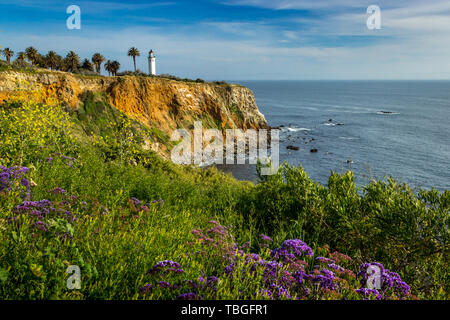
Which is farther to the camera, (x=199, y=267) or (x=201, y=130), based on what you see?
(x=201, y=130)

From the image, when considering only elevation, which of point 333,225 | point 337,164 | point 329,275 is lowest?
point 337,164

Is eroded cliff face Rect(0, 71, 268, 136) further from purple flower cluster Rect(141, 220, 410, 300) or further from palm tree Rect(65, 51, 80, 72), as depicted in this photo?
purple flower cluster Rect(141, 220, 410, 300)

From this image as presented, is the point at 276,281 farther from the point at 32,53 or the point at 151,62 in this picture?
the point at 151,62

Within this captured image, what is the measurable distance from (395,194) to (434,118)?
107468 mm

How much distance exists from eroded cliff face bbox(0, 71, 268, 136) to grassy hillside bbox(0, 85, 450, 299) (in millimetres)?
34002

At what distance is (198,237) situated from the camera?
585 centimetres

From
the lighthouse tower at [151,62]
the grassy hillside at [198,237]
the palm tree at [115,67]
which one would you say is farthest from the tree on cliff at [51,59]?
the grassy hillside at [198,237]

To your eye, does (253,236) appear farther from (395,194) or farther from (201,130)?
(201,130)

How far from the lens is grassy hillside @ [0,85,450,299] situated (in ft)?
12.0

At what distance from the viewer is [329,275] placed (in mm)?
3938

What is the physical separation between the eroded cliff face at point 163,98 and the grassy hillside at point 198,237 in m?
34.0

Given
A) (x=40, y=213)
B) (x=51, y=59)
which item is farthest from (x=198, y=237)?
(x=51, y=59)

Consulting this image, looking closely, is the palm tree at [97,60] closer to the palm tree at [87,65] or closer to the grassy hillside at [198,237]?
the palm tree at [87,65]
